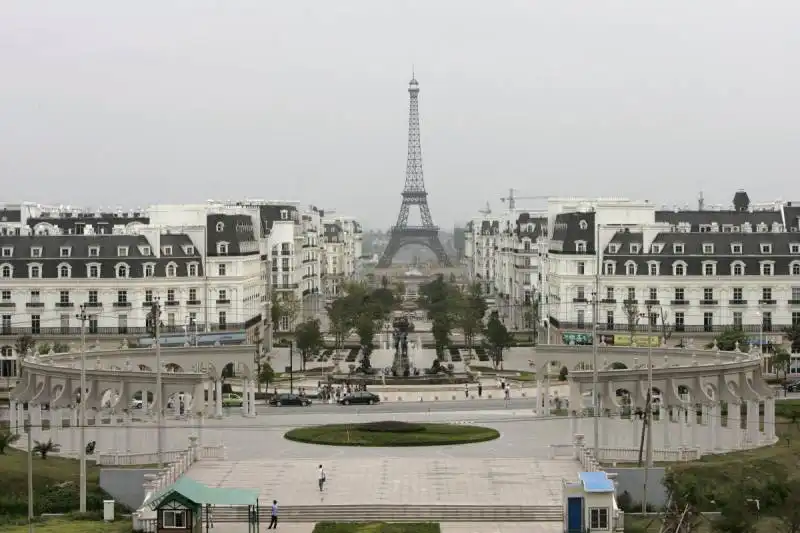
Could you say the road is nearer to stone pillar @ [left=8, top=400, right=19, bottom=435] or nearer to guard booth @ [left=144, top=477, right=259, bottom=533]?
stone pillar @ [left=8, top=400, right=19, bottom=435]

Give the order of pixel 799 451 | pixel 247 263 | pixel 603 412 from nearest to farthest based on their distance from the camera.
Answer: pixel 799 451 < pixel 603 412 < pixel 247 263

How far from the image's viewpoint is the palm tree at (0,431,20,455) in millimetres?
61781

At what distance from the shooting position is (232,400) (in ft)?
269

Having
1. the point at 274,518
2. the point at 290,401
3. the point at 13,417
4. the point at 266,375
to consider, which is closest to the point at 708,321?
the point at 266,375

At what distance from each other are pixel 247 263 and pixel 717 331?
34823 mm

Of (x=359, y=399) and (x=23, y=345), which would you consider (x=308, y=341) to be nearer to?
(x=359, y=399)

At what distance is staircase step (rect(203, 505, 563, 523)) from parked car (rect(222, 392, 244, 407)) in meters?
29.8

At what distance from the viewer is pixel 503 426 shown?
6944 centimetres

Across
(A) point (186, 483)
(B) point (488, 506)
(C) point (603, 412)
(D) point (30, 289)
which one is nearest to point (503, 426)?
(C) point (603, 412)

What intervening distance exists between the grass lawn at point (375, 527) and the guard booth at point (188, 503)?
240 cm

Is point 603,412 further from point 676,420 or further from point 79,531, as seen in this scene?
point 79,531

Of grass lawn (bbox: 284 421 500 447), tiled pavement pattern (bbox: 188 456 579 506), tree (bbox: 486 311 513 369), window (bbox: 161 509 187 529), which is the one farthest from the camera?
tree (bbox: 486 311 513 369)

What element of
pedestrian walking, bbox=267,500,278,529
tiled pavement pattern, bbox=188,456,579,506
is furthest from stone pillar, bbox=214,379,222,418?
pedestrian walking, bbox=267,500,278,529

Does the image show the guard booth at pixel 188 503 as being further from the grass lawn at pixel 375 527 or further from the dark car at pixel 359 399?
the dark car at pixel 359 399
